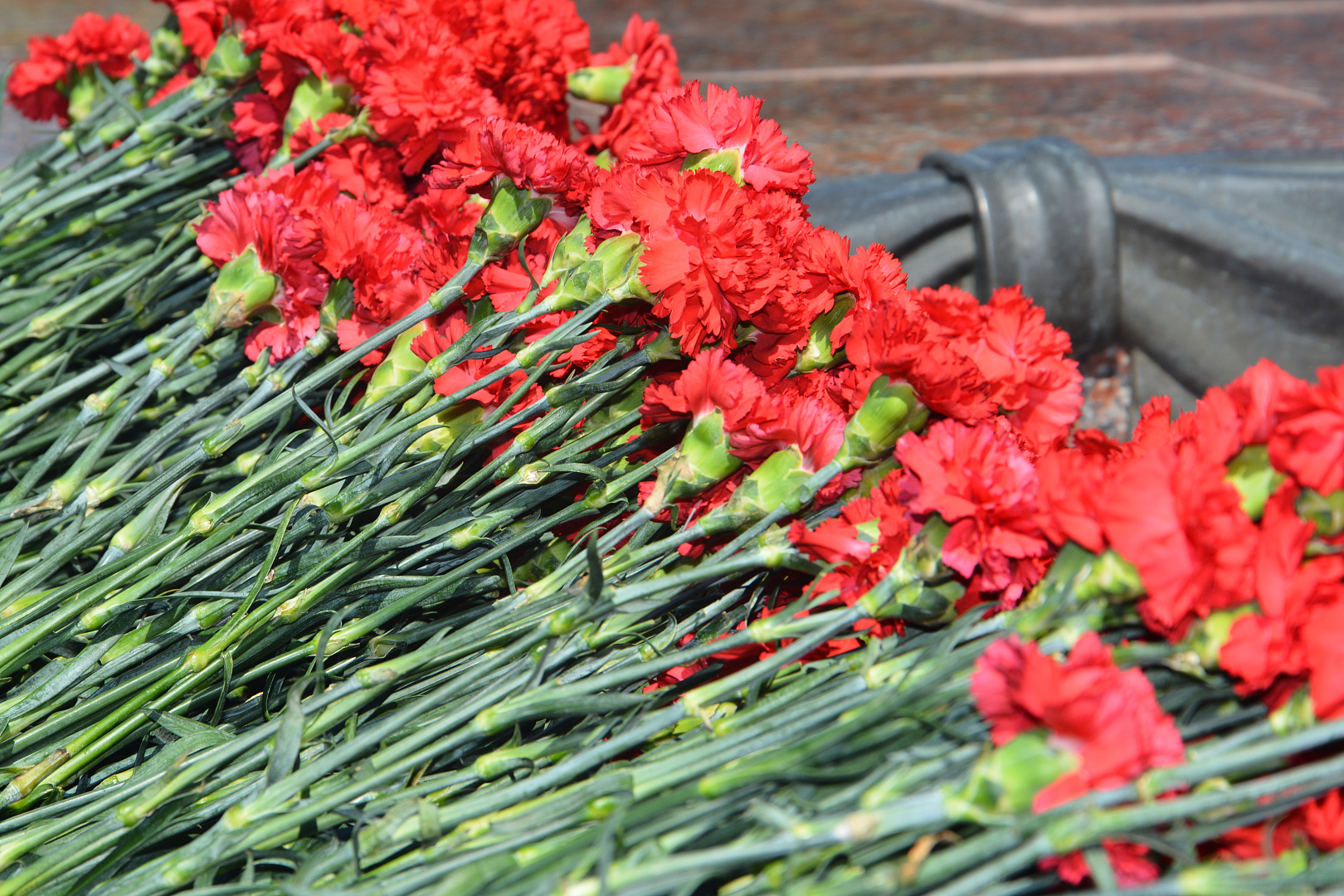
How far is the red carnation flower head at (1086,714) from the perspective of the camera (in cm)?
31

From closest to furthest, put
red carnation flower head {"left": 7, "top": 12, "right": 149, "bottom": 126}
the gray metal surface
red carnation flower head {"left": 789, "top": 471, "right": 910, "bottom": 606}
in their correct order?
red carnation flower head {"left": 789, "top": 471, "right": 910, "bottom": 606}
red carnation flower head {"left": 7, "top": 12, "right": 149, "bottom": 126}
the gray metal surface

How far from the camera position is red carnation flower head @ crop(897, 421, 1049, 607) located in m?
0.38

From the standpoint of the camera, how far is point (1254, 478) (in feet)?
1.14

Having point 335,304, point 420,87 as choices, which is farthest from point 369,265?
point 420,87

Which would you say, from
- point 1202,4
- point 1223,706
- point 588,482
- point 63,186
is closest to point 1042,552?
point 1223,706

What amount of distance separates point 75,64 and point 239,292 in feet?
1.52

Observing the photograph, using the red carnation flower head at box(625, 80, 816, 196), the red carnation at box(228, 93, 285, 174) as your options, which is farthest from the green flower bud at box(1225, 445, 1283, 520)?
the red carnation at box(228, 93, 285, 174)

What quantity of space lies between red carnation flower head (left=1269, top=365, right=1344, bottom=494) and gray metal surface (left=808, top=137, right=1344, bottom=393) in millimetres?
778

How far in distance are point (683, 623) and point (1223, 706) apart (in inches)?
8.2

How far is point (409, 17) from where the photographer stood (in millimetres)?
653

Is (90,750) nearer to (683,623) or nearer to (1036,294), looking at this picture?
(683,623)

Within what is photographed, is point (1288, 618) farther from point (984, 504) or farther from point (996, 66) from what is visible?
point (996, 66)

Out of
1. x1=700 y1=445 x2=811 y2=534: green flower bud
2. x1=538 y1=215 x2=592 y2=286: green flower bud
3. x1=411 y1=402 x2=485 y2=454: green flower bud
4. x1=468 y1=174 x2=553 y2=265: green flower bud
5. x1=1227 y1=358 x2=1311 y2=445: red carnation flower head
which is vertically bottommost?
x1=700 y1=445 x2=811 y2=534: green flower bud

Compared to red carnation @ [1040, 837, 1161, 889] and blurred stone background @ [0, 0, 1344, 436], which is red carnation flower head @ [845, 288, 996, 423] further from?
blurred stone background @ [0, 0, 1344, 436]
